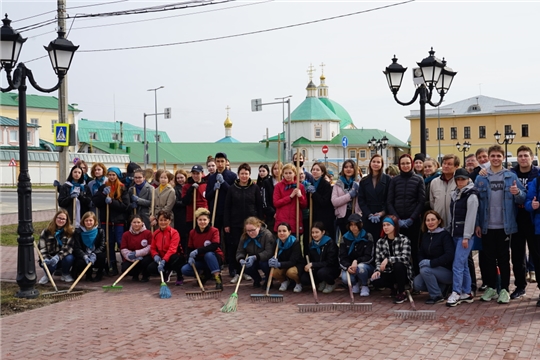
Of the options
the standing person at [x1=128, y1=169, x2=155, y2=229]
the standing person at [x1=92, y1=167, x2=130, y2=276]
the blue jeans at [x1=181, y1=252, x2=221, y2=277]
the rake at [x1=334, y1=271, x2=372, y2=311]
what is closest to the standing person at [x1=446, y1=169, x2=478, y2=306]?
the rake at [x1=334, y1=271, x2=372, y2=311]

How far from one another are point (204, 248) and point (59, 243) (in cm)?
252

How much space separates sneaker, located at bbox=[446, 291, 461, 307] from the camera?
765 cm

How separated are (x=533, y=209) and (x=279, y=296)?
3.45m

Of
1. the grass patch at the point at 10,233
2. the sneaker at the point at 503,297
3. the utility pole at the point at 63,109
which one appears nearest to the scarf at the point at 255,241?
the sneaker at the point at 503,297

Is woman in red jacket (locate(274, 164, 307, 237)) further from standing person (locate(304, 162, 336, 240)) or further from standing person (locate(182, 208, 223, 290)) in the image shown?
standing person (locate(182, 208, 223, 290))

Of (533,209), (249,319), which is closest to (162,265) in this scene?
(249,319)

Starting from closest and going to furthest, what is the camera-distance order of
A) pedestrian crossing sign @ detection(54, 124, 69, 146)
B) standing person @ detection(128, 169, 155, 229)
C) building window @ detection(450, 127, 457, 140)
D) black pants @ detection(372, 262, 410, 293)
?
black pants @ detection(372, 262, 410, 293), standing person @ detection(128, 169, 155, 229), pedestrian crossing sign @ detection(54, 124, 69, 146), building window @ detection(450, 127, 457, 140)

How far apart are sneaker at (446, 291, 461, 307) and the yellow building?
64228mm

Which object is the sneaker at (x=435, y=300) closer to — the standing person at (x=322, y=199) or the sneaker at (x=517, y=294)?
the sneaker at (x=517, y=294)

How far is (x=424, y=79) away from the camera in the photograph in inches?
452

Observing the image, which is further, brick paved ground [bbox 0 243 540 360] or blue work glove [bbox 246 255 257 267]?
blue work glove [bbox 246 255 257 267]

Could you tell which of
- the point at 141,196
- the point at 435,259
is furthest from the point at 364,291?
the point at 141,196

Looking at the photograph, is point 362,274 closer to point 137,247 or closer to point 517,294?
point 517,294

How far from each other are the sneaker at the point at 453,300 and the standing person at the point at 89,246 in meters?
5.58
